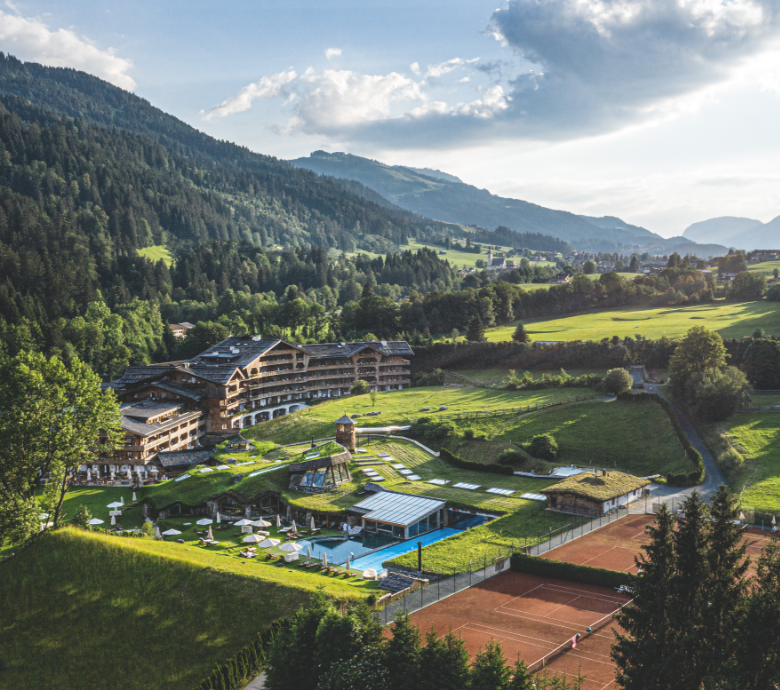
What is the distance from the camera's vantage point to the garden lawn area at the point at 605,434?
250 ft

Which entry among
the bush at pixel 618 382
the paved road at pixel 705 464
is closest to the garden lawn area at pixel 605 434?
the paved road at pixel 705 464

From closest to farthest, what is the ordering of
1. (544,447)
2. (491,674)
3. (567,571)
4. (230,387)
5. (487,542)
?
(491,674) → (567,571) → (487,542) → (544,447) → (230,387)

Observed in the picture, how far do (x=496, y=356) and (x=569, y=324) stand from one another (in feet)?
108

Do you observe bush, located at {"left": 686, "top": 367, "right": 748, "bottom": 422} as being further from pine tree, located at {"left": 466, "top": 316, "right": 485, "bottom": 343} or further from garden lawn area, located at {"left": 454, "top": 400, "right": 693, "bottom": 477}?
pine tree, located at {"left": 466, "top": 316, "right": 485, "bottom": 343}

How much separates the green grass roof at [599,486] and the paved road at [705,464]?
3.52 metres

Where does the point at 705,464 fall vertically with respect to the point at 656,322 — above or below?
below

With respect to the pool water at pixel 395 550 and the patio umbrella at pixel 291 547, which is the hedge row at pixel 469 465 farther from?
the patio umbrella at pixel 291 547

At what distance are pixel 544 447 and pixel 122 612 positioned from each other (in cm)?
5221

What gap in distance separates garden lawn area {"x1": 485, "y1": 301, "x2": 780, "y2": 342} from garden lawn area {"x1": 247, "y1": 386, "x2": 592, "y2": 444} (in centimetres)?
3579

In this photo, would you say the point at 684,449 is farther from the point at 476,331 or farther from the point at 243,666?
the point at 476,331

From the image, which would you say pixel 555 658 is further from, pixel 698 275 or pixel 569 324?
pixel 698 275

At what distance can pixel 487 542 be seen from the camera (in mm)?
54656

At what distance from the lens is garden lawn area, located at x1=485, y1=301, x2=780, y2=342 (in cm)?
12825

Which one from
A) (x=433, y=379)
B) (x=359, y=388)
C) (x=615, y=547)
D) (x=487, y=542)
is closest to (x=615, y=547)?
(x=615, y=547)
